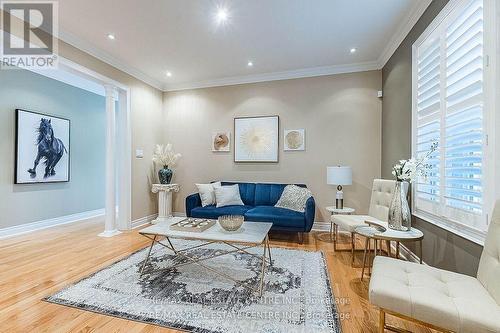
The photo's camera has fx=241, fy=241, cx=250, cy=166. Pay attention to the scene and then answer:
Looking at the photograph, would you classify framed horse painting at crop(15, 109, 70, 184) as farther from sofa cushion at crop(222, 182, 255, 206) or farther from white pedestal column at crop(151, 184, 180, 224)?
sofa cushion at crop(222, 182, 255, 206)

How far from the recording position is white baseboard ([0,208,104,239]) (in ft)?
12.6

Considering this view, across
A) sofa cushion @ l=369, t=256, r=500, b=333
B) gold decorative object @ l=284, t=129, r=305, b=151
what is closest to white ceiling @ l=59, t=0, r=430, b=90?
gold decorative object @ l=284, t=129, r=305, b=151

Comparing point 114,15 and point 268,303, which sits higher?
point 114,15

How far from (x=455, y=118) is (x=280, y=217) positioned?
2.28 metres

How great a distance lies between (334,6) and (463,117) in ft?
5.58

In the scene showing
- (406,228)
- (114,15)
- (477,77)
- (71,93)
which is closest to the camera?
(477,77)

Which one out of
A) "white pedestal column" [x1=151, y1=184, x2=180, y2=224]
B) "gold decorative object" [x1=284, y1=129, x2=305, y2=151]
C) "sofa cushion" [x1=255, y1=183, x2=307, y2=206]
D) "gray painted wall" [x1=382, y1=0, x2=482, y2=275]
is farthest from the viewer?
"white pedestal column" [x1=151, y1=184, x2=180, y2=224]

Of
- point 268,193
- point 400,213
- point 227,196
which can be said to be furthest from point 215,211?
point 400,213

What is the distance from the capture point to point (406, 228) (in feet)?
7.58

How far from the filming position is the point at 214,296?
206cm

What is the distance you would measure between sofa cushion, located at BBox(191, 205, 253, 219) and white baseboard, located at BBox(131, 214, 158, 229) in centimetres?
122

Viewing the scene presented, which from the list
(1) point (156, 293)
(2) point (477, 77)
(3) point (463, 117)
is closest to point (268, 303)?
(1) point (156, 293)

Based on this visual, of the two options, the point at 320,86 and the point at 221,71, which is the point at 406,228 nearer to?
the point at 320,86

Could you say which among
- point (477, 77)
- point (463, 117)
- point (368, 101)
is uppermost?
point (368, 101)
